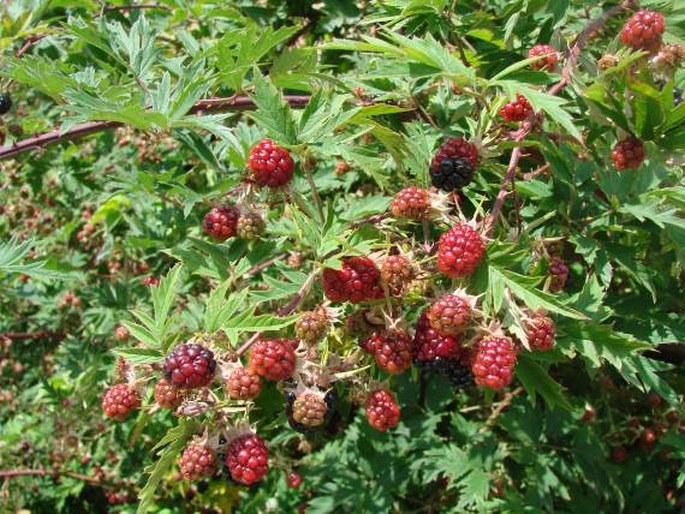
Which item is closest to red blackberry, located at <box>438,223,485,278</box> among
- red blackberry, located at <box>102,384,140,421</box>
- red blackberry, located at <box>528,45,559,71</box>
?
red blackberry, located at <box>528,45,559,71</box>

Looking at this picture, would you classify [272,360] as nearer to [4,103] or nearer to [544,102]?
[544,102]

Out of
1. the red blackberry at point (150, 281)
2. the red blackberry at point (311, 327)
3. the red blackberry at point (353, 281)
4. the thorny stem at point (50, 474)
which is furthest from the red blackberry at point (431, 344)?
the thorny stem at point (50, 474)

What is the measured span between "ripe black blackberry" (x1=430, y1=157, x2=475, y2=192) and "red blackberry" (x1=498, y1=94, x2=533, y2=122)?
31 centimetres

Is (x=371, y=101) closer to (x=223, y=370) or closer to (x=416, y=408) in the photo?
(x=223, y=370)

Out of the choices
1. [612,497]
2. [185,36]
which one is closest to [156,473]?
[185,36]

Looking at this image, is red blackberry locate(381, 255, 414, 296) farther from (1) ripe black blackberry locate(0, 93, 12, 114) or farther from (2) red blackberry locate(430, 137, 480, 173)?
(1) ripe black blackberry locate(0, 93, 12, 114)

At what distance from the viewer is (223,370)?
5.88ft

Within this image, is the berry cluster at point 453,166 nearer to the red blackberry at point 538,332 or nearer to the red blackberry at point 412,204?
the red blackberry at point 412,204

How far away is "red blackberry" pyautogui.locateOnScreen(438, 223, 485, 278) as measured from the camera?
1.64m

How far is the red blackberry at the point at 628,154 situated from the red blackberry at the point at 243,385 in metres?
1.21

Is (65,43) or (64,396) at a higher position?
(65,43)

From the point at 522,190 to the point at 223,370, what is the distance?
1.08 m

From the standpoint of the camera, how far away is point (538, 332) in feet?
5.71

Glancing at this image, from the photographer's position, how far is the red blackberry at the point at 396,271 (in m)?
1.74
